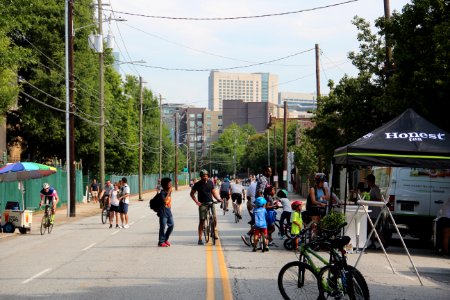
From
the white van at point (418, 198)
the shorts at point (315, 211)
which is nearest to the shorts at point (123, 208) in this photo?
the shorts at point (315, 211)

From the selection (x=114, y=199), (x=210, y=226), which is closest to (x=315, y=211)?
(x=210, y=226)

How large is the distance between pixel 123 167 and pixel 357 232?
55.7 metres

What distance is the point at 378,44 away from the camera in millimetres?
31766

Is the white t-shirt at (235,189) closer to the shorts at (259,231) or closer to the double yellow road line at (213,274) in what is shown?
the double yellow road line at (213,274)

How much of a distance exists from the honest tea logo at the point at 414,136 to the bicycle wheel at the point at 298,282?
5.67m

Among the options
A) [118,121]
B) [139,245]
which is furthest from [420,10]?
[118,121]

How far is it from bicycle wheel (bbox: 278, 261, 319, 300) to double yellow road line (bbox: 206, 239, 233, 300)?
2.91 feet

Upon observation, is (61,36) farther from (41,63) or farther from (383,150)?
(383,150)

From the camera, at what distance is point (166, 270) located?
1324 centimetres

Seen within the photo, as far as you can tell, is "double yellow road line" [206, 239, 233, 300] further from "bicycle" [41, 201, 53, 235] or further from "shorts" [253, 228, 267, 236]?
"bicycle" [41, 201, 53, 235]

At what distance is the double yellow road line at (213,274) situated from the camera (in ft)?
34.1

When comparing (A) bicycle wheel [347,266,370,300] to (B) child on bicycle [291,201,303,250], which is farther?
(B) child on bicycle [291,201,303,250]

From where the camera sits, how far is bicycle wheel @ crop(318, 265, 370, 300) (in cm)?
881

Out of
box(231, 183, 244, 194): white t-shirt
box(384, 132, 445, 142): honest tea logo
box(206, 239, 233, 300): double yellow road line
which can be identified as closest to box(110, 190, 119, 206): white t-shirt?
box(231, 183, 244, 194): white t-shirt
